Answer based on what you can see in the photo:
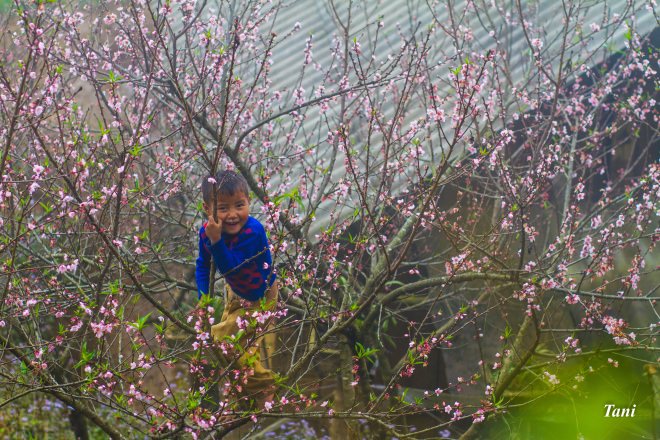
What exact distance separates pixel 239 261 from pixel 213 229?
46cm

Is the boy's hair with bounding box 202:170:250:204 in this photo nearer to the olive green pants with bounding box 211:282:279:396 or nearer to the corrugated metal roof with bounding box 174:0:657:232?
the olive green pants with bounding box 211:282:279:396

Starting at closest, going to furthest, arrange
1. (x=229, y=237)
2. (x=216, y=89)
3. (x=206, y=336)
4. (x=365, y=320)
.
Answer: (x=206, y=336)
(x=229, y=237)
(x=365, y=320)
(x=216, y=89)

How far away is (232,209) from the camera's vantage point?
11.8 feet

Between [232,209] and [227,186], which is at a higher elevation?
[227,186]

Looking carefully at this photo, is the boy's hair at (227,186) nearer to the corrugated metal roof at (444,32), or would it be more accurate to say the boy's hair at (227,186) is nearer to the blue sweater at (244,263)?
the blue sweater at (244,263)

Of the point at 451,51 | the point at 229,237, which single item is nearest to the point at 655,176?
the point at 451,51

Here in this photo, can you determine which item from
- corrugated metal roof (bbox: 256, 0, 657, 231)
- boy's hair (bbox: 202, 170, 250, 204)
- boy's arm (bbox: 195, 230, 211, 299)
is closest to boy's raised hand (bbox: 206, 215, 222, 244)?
boy's hair (bbox: 202, 170, 250, 204)

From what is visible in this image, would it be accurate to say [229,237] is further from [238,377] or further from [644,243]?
[644,243]

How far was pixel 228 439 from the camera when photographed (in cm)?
774

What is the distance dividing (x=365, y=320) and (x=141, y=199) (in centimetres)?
219

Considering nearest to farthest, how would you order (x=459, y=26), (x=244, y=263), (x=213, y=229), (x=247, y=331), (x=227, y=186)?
(x=213, y=229) < (x=227, y=186) < (x=244, y=263) < (x=247, y=331) < (x=459, y=26)

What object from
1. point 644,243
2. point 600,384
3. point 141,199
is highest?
point 141,199

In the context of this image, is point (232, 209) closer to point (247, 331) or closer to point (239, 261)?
point (239, 261)

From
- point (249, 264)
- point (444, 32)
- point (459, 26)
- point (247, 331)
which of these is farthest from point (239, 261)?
point (444, 32)
